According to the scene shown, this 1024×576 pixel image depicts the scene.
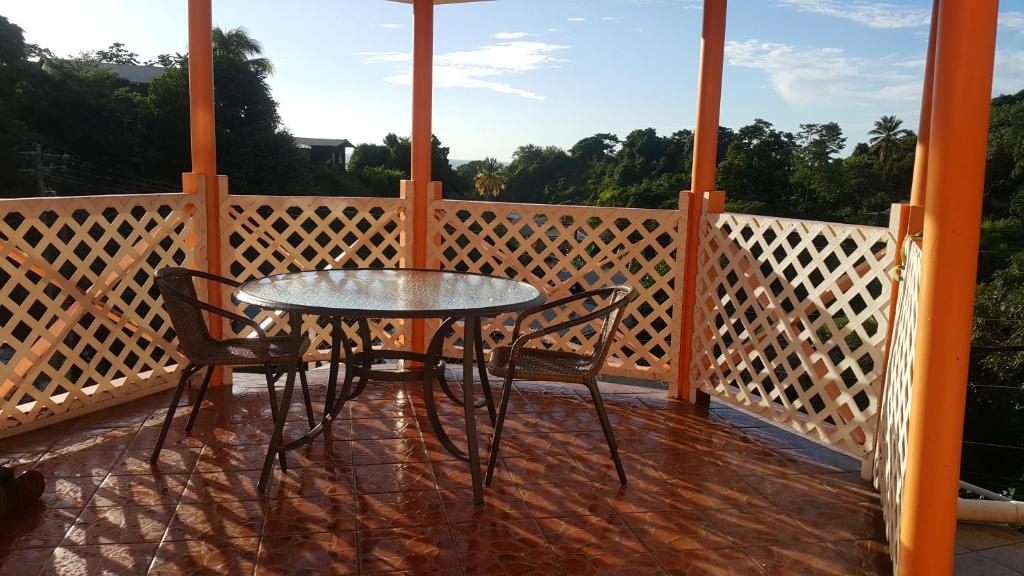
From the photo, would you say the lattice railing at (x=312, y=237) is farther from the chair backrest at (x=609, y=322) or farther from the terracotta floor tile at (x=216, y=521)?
the chair backrest at (x=609, y=322)

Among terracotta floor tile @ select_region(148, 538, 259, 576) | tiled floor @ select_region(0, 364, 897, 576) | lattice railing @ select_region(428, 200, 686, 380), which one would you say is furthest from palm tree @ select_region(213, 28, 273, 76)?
terracotta floor tile @ select_region(148, 538, 259, 576)

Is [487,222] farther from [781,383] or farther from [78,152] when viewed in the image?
[78,152]

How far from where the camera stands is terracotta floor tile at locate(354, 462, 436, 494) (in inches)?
107

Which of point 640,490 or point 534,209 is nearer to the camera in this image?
point 640,490

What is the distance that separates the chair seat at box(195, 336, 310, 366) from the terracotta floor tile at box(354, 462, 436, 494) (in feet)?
1.72

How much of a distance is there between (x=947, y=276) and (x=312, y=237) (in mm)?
3287

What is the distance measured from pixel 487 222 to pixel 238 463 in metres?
1.94

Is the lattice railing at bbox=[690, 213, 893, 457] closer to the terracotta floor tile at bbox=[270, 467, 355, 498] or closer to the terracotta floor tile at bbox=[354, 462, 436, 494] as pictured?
the terracotta floor tile at bbox=[354, 462, 436, 494]

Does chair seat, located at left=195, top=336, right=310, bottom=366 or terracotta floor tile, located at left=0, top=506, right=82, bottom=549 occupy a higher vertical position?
chair seat, located at left=195, top=336, right=310, bottom=366

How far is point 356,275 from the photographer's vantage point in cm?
326

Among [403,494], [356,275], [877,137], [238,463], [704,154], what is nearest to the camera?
[403,494]

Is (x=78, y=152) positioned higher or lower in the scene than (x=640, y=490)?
higher

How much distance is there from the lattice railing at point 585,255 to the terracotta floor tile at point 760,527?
1433 mm

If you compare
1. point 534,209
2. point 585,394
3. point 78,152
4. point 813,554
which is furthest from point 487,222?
point 78,152
